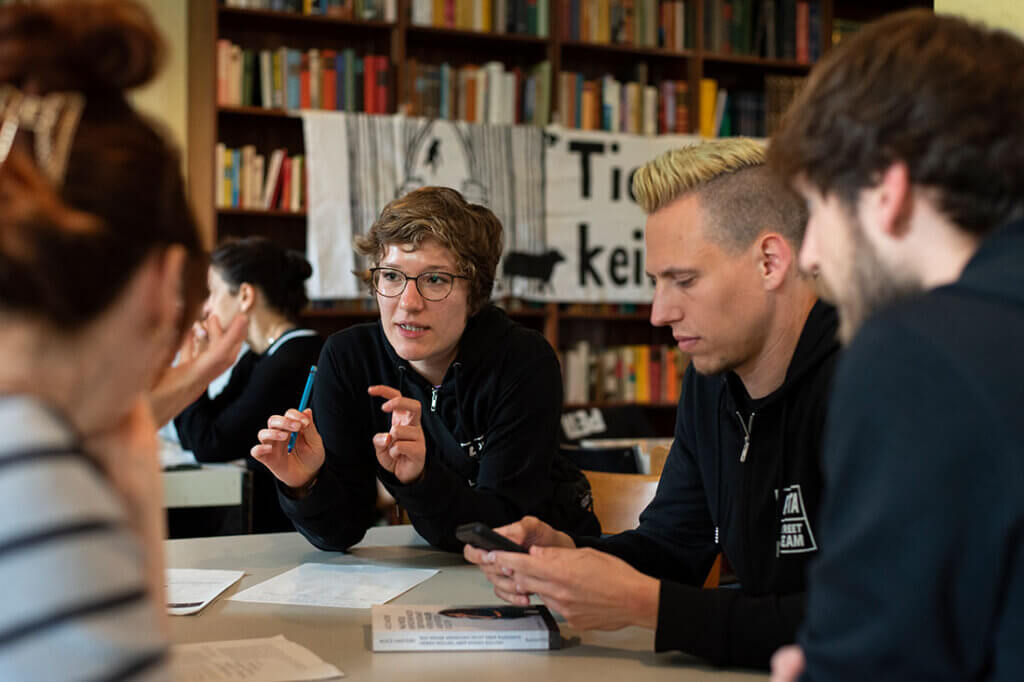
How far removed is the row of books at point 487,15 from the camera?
14.9 ft

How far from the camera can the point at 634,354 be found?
504 cm

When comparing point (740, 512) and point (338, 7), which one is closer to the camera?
point (740, 512)

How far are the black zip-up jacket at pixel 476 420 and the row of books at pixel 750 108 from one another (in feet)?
10.5

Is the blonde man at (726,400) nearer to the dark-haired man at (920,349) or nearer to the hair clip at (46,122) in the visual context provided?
the dark-haired man at (920,349)

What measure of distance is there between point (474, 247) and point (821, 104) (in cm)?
135

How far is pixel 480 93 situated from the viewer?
15.5ft

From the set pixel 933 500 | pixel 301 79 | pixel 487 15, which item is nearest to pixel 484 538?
pixel 933 500

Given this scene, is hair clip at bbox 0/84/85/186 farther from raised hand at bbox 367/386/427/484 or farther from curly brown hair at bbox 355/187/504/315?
curly brown hair at bbox 355/187/504/315

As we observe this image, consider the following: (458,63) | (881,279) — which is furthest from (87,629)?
(458,63)

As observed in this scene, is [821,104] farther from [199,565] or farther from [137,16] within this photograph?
[199,565]

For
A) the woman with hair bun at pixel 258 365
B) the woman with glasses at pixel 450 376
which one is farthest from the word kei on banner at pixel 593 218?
the woman with glasses at pixel 450 376

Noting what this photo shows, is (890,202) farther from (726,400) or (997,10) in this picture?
(997,10)

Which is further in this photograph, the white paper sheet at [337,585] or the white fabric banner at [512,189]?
the white fabric banner at [512,189]

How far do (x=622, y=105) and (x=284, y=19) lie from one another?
5.27 ft
